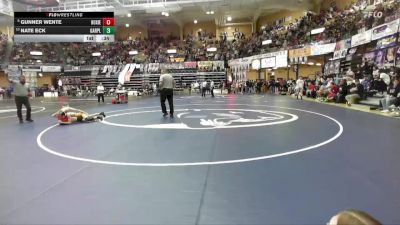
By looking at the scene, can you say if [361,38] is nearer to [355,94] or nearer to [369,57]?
[369,57]

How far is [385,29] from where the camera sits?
53.0ft

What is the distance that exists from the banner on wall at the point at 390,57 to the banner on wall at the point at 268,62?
16071 millimetres

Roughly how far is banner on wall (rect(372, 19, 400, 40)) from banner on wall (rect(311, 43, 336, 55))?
19.5 feet

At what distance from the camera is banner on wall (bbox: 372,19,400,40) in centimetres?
1515

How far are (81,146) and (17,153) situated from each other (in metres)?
1.11

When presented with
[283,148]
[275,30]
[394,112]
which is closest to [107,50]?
[275,30]

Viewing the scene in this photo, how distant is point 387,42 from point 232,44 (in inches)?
1130

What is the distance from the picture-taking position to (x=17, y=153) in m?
6.03

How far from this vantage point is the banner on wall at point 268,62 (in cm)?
3186

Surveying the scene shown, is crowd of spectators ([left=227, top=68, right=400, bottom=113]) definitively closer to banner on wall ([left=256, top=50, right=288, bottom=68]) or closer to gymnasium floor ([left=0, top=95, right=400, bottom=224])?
gymnasium floor ([left=0, top=95, right=400, bottom=224])

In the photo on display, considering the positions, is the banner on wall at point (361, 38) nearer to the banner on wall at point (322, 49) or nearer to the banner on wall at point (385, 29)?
the banner on wall at point (385, 29)

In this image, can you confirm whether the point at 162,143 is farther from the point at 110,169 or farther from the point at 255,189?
the point at 255,189

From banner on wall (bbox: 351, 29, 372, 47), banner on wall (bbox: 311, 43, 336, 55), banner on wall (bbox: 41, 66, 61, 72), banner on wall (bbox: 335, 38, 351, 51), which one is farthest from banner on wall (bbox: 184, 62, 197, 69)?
banner on wall (bbox: 351, 29, 372, 47)
